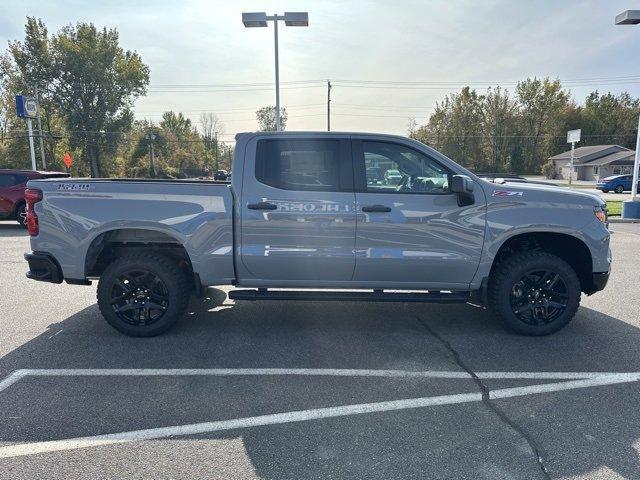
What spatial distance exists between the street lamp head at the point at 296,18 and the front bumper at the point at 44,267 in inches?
468

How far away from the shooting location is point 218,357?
4082 mm

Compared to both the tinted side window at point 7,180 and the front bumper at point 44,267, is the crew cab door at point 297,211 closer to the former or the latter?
the front bumper at point 44,267

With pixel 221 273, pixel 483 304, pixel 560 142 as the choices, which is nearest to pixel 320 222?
pixel 221 273

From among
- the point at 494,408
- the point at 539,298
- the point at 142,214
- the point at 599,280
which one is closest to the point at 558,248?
the point at 599,280

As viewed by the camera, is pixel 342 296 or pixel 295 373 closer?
pixel 295 373

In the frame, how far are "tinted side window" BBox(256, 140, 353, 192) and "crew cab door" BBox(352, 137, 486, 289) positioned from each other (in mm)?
163

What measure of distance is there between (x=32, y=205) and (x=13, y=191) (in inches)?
394

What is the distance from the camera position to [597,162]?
190 feet

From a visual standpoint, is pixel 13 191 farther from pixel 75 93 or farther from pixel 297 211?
pixel 75 93

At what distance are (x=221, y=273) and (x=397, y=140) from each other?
2.24 m

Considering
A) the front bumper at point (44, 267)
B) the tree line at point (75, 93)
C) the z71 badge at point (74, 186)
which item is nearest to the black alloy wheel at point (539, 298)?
the z71 badge at point (74, 186)

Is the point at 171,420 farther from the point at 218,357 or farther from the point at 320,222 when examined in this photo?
the point at 320,222

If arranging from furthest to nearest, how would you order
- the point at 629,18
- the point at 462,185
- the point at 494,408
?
1. the point at 629,18
2. the point at 462,185
3. the point at 494,408

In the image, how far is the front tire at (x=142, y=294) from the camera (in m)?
4.43
